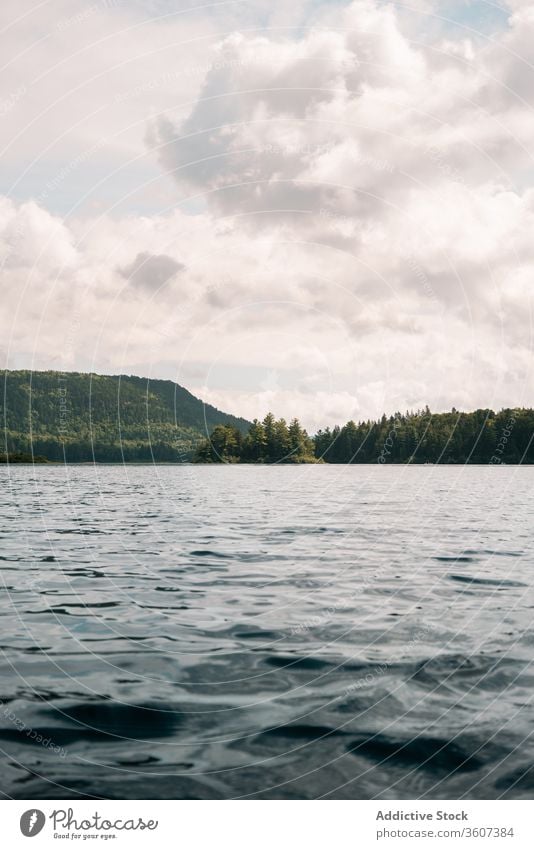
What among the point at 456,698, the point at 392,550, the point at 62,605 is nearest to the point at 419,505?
the point at 392,550

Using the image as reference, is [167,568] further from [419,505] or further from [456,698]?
[419,505]

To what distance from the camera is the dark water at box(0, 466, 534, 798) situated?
6.50 meters

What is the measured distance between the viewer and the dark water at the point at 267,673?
6.50 meters

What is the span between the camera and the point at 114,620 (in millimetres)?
12133

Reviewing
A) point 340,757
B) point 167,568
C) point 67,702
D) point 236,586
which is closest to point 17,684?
point 67,702

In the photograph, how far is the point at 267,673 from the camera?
9.36m

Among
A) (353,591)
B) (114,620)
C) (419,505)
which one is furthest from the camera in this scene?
(419,505)

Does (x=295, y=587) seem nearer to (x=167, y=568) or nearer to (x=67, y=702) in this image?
(x=167, y=568)
